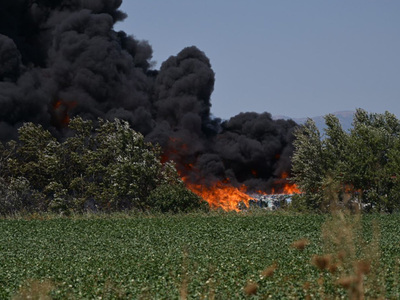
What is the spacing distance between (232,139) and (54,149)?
2834 centimetres

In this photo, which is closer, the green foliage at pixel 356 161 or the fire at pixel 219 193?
the green foliage at pixel 356 161

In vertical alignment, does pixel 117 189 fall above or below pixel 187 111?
below

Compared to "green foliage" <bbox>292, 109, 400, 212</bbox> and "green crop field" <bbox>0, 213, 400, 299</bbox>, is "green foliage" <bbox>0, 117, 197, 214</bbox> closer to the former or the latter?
"green crop field" <bbox>0, 213, 400, 299</bbox>

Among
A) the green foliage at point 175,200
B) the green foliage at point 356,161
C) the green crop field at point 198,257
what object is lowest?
the green crop field at point 198,257

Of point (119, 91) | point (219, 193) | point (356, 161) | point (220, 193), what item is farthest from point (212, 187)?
point (356, 161)

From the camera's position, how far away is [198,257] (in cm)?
2223

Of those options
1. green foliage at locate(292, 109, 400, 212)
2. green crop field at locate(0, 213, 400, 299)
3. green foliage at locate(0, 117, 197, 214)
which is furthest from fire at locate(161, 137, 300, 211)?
green crop field at locate(0, 213, 400, 299)

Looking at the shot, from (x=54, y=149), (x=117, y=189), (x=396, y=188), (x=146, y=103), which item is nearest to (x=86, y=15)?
(x=146, y=103)

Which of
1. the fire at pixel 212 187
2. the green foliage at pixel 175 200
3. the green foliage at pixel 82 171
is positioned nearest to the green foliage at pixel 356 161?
the fire at pixel 212 187

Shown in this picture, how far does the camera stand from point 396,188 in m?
50.0

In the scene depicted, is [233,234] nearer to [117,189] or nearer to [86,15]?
[117,189]

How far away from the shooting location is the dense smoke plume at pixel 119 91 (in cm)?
6794

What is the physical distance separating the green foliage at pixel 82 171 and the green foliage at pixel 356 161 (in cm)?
1250

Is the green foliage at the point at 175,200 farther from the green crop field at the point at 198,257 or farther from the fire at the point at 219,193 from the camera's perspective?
A: the fire at the point at 219,193
